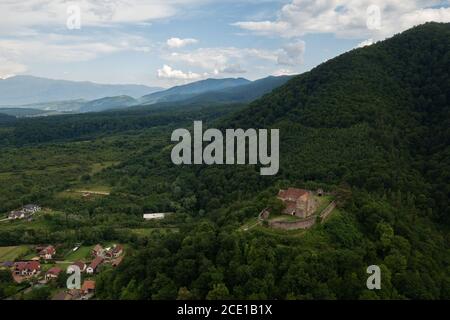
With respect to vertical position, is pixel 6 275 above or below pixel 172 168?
below

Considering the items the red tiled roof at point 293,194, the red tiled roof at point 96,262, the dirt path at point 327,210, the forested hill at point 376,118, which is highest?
the forested hill at point 376,118

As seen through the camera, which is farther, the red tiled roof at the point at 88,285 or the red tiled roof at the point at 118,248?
the red tiled roof at the point at 118,248

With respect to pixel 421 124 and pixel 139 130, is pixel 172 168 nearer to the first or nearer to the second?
pixel 421 124

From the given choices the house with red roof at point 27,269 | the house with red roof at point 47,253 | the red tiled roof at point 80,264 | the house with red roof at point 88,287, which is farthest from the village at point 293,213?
the house with red roof at point 47,253

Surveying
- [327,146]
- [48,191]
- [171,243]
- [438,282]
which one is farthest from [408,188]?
[48,191]

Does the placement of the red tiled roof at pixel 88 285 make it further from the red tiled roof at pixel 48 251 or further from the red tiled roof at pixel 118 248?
the red tiled roof at pixel 48 251

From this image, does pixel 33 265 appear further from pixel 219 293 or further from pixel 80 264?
pixel 219 293

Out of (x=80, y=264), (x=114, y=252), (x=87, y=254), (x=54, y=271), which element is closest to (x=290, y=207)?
(x=114, y=252)
